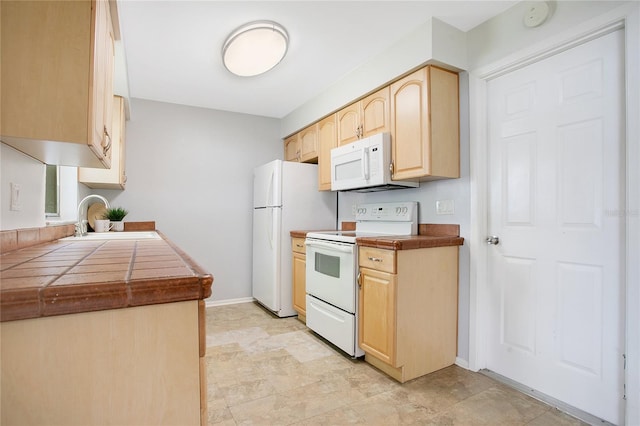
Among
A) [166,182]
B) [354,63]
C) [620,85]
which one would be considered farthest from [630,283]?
[166,182]

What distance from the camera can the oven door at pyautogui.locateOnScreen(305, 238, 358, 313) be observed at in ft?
7.77

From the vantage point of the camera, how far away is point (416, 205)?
2598 mm

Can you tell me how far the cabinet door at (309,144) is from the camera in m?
3.58

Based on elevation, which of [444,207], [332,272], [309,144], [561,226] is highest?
[309,144]

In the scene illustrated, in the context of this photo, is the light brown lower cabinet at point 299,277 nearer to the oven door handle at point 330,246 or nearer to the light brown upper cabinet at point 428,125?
the oven door handle at point 330,246

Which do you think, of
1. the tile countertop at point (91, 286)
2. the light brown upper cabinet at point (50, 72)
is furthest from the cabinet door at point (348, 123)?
the tile countertop at point (91, 286)

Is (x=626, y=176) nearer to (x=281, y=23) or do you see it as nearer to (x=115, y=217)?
(x=281, y=23)

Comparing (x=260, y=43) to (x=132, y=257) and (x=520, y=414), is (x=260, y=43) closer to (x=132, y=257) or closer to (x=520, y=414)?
(x=132, y=257)

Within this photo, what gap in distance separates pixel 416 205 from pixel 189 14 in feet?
6.82

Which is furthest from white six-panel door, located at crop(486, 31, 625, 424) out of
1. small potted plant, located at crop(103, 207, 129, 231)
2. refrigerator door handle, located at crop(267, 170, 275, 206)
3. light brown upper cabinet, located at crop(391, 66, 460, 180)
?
small potted plant, located at crop(103, 207, 129, 231)

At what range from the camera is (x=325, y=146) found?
335 cm

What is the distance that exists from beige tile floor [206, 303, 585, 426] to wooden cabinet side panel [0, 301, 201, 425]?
45.0 inches

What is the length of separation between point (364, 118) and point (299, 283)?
1.71 metres

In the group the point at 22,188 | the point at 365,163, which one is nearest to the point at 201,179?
the point at 365,163
